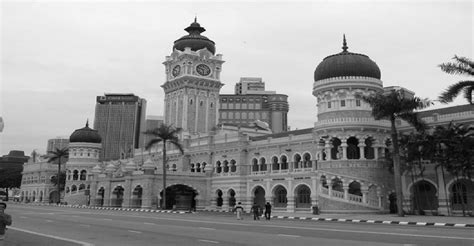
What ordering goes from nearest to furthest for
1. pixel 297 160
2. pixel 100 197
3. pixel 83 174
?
pixel 297 160 < pixel 100 197 < pixel 83 174

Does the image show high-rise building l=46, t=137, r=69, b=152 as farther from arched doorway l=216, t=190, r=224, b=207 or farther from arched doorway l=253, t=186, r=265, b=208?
arched doorway l=253, t=186, r=265, b=208

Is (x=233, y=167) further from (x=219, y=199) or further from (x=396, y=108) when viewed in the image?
(x=396, y=108)

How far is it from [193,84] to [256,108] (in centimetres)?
7402

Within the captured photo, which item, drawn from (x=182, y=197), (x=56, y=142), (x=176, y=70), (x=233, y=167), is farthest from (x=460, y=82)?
(x=56, y=142)

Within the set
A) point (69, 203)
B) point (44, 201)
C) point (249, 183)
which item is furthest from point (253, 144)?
point (44, 201)

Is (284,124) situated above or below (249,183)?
above

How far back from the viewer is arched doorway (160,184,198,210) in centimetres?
5522

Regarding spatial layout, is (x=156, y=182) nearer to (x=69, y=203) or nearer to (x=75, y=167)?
(x=69, y=203)

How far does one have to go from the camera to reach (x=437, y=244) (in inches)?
525

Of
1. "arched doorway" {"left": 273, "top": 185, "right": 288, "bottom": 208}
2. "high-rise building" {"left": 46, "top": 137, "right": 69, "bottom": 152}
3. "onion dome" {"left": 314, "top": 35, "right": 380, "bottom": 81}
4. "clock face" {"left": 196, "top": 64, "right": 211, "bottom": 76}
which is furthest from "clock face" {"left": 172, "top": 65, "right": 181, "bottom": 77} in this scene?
"high-rise building" {"left": 46, "top": 137, "right": 69, "bottom": 152}

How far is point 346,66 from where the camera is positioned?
134 ft

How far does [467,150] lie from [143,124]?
12674cm

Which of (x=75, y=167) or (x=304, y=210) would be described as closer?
(x=304, y=210)

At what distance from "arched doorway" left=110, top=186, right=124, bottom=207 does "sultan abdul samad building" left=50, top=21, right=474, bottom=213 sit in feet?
0.42
